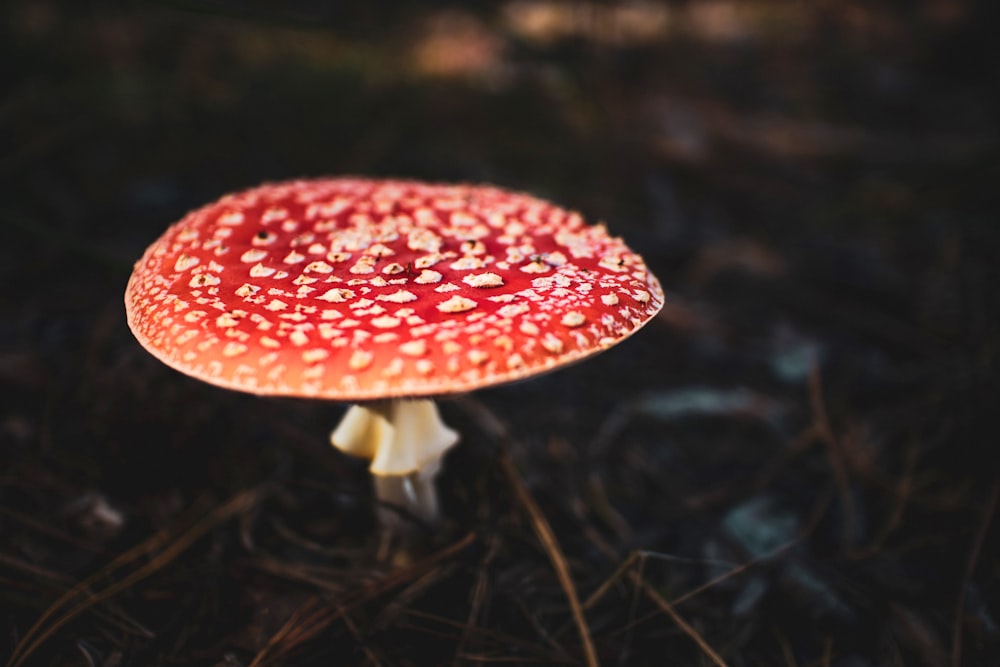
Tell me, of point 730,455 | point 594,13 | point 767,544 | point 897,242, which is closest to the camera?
point 767,544

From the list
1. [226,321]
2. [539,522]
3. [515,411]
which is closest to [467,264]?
[226,321]

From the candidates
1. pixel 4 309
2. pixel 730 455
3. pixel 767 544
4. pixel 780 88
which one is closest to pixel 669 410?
pixel 730 455

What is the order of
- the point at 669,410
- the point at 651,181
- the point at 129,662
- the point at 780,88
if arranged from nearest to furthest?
the point at 129,662 < the point at 669,410 < the point at 651,181 < the point at 780,88

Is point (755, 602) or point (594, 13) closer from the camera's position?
point (755, 602)

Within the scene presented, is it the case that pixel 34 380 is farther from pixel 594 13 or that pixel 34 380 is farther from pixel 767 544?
pixel 594 13

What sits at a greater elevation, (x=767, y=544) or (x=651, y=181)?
(x=651, y=181)

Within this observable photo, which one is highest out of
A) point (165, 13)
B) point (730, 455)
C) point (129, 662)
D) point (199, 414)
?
point (165, 13)
